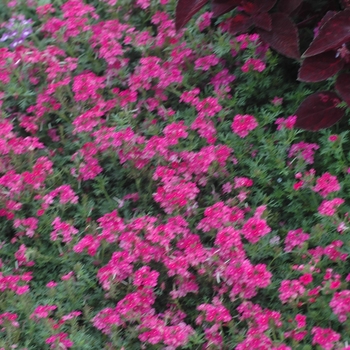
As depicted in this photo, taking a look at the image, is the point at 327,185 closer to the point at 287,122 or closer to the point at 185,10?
the point at 287,122

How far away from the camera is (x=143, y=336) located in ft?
6.79

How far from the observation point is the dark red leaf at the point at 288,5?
272cm

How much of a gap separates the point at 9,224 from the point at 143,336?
800 millimetres

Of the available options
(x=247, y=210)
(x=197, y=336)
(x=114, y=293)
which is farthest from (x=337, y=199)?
(x=114, y=293)

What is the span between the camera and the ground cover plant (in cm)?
212

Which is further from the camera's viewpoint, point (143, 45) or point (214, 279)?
point (143, 45)

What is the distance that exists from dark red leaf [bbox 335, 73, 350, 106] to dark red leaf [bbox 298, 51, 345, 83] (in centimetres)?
3

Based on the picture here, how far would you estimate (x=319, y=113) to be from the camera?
2.52 m

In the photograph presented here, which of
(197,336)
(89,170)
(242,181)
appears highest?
(89,170)

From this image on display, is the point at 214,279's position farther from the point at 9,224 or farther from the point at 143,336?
the point at 9,224

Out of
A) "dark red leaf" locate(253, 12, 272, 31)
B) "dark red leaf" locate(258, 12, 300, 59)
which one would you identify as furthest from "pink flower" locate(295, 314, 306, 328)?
"dark red leaf" locate(253, 12, 272, 31)

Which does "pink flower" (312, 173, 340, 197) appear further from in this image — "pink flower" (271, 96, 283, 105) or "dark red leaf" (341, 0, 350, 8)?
"dark red leaf" (341, 0, 350, 8)

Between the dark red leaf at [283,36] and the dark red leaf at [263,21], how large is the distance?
31 mm

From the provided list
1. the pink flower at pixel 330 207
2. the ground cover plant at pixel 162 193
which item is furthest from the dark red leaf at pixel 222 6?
the pink flower at pixel 330 207
